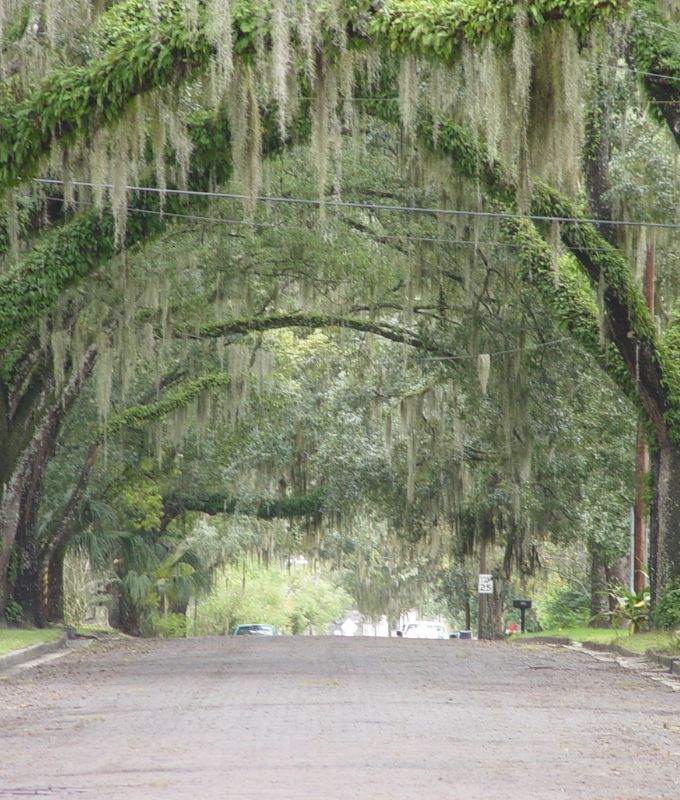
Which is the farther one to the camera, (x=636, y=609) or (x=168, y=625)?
(x=168, y=625)

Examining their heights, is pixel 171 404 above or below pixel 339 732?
above

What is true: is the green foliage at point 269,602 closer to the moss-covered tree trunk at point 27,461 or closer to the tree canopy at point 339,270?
the tree canopy at point 339,270

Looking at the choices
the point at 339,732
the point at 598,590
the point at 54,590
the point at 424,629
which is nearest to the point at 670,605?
the point at 339,732

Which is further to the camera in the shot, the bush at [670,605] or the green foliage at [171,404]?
the green foliage at [171,404]

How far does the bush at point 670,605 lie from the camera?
1783 centimetres

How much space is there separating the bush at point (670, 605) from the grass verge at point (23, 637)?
27.6ft

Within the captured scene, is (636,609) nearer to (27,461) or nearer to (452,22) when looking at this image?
(27,461)

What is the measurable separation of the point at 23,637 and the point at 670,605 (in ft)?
30.7

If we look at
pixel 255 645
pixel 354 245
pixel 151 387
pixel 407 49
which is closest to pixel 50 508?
pixel 151 387

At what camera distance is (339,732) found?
8922mm

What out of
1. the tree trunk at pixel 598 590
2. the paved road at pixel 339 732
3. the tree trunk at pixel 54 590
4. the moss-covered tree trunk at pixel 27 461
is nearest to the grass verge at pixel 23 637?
the moss-covered tree trunk at pixel 27 461

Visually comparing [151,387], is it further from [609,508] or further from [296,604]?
[296,604]

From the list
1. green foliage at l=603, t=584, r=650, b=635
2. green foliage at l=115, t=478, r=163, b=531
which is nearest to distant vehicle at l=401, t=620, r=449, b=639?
green foliage at l=115, t=478, r=163, b=531

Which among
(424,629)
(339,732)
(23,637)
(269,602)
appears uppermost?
(339,732)
